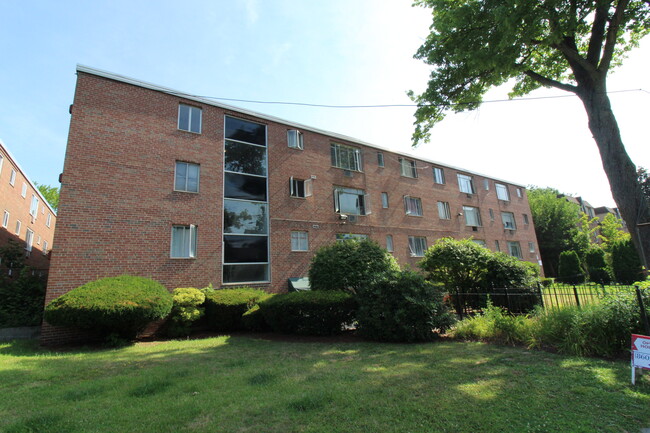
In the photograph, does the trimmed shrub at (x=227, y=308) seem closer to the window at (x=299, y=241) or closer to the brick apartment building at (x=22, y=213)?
the window at (x=299, y=241)

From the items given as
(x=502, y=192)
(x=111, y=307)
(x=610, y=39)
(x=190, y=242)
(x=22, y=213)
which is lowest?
(x=111, y=307)

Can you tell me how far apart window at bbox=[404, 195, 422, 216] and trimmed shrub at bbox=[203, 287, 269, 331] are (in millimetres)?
13288

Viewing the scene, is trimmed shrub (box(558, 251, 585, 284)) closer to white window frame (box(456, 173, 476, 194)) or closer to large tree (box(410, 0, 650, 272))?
white window frame (box(456, 173, 476, 194))

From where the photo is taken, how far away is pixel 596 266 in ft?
92.6

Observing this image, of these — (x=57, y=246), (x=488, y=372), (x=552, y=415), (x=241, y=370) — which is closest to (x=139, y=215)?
(x=57, y=246)

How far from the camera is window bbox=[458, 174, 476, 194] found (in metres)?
26.2

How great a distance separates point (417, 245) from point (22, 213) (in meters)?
27.5

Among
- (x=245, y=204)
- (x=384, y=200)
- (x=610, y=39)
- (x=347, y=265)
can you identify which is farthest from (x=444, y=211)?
(x=610, y=39)

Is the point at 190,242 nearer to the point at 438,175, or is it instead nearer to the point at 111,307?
the point at 111,307

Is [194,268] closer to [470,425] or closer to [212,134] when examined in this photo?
[212,134]

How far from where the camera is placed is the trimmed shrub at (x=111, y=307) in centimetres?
807

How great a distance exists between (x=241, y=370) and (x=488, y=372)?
4.30 m

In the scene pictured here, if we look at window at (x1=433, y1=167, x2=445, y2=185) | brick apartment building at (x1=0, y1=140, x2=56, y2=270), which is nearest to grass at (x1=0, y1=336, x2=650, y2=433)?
brick apartment building at (x1=0, y1=140, x2=56, y2=270)

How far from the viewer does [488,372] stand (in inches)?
197
